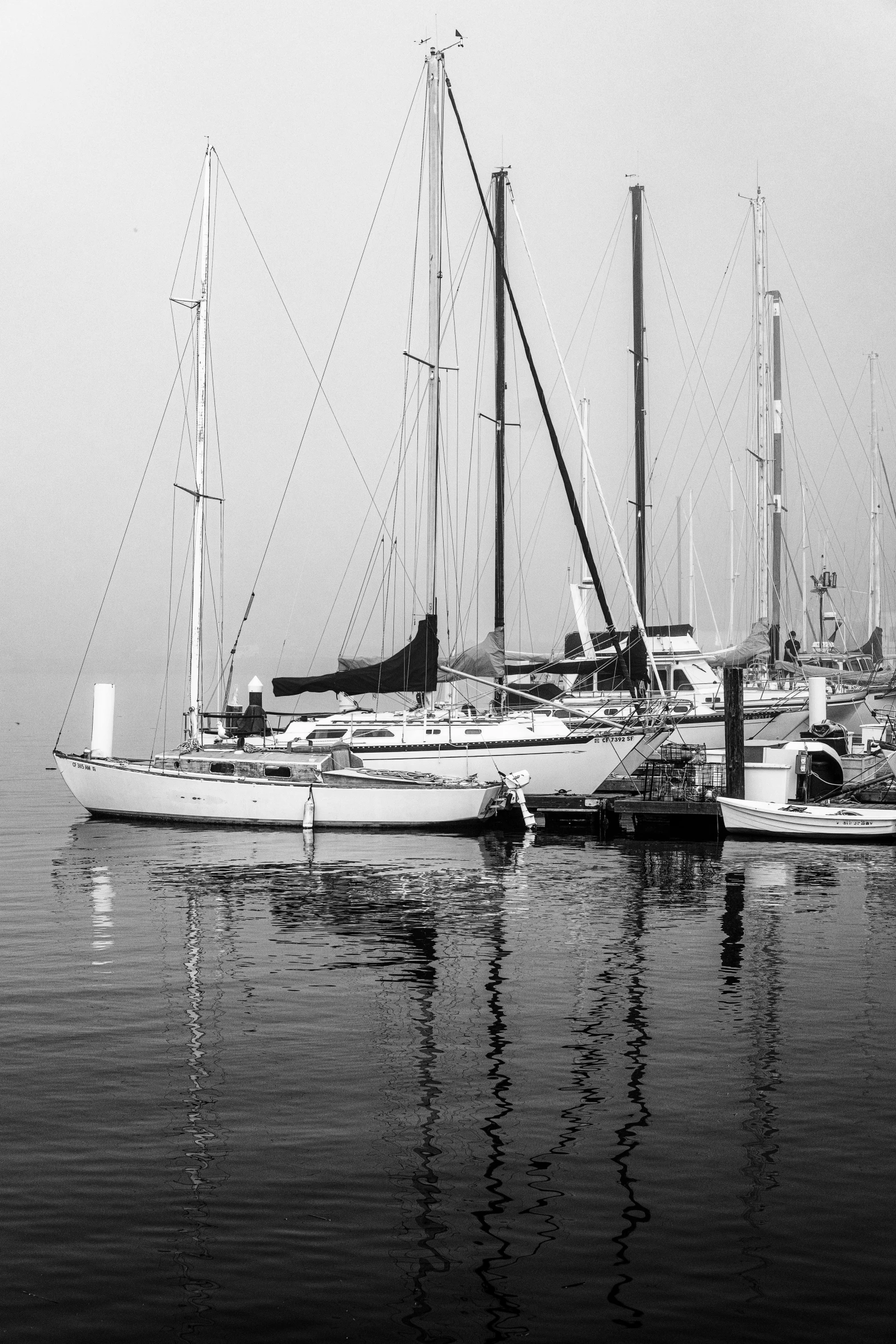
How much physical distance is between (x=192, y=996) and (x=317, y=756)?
67.1ft

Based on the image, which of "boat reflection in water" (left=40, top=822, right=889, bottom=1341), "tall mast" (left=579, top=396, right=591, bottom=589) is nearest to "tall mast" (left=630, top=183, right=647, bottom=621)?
"tall mast" (left=579, top=396, right=591, bottom=589)

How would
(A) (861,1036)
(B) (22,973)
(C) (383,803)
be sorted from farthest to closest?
(C) (383,803), (B) (22,973), (A) (861,1036)

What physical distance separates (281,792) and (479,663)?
788cm

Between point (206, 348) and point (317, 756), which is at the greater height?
point (206, 348)

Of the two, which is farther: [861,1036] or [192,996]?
[192,996]

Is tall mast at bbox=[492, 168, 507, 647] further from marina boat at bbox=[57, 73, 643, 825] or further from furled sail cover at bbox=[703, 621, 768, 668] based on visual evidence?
furled sail cover at bbox=[703, 621, 768, 668]

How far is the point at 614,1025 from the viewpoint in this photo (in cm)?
1467

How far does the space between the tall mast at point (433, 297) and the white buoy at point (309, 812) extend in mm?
7075

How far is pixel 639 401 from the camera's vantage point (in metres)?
48.8

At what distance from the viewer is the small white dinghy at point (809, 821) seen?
3147cm

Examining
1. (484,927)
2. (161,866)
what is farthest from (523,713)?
(484,927)

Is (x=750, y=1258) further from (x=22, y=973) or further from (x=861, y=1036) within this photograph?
(x=22, y=973)

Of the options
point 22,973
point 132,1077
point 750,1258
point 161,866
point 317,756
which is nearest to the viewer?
point 750,1258

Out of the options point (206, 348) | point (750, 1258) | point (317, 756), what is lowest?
point (750, 1258)
